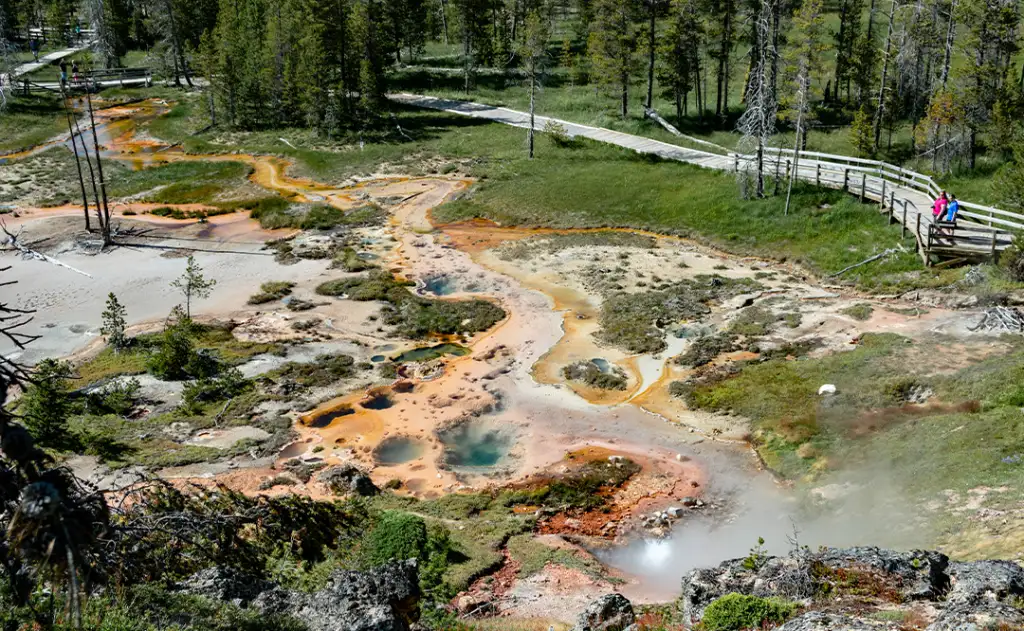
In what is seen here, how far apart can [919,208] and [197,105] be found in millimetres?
70018

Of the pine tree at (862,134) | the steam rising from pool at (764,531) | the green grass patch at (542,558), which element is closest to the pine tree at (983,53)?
the pine tree at (862,134)

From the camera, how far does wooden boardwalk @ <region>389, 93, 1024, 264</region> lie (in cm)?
3653

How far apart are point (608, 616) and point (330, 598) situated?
4.86 m

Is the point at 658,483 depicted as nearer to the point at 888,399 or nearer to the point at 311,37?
the point at 888,399

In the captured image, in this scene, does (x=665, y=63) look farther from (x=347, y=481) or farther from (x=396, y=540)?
(x=396, y=540)

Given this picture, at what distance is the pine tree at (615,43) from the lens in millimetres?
70375

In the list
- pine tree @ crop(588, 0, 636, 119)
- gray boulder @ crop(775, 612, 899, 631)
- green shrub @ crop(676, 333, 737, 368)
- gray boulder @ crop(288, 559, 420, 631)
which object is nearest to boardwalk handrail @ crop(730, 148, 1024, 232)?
green shrub @ crop(676, 333, 737, 368)

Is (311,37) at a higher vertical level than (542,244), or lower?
higher

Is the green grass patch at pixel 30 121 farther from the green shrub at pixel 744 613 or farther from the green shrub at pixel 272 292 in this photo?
the green shrub at pixel 744 613

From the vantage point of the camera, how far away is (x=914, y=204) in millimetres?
41375

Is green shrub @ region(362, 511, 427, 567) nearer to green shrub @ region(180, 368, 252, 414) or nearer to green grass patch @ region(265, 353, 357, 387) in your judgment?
green grass patch @ region(265, 353, 357, 387)

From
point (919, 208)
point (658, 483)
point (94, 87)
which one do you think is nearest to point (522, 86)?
point (94, 87)

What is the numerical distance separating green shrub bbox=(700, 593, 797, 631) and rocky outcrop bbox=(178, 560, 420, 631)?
487 centimetres

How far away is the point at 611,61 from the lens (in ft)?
232
